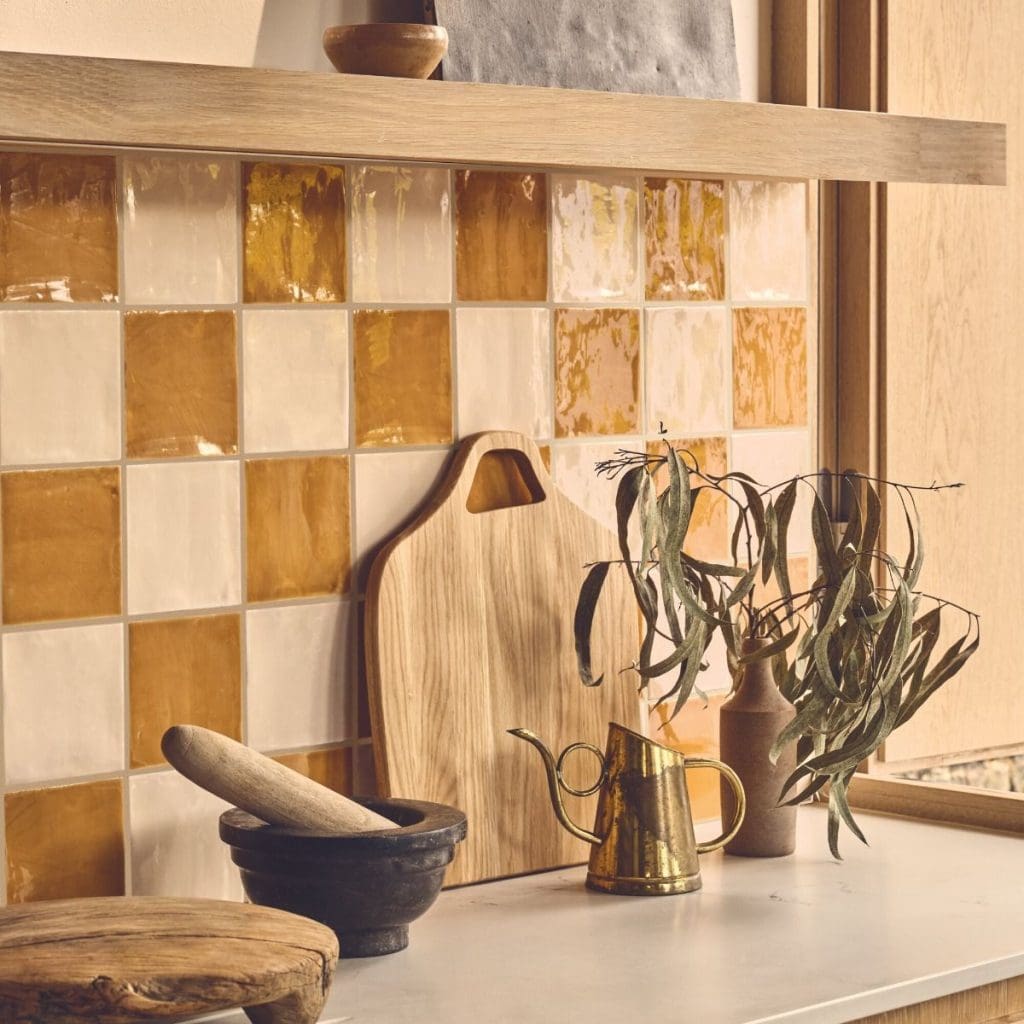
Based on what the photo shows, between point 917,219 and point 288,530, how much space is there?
34.2 inches

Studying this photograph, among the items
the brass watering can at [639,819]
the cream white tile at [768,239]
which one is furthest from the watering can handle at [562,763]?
the cream white tile at [768,239]

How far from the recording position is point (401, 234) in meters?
1.67

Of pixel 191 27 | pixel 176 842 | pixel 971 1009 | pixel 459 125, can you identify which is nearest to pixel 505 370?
pixel 459 125

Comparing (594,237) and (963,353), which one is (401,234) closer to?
(594,237)

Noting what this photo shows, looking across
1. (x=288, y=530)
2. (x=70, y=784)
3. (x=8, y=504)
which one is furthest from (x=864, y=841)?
(x=8, y=504)

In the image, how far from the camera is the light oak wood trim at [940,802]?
1.80 m

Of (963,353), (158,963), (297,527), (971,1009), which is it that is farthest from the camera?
(963,353)

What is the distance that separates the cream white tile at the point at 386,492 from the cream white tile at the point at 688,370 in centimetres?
28

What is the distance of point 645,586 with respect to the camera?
1.69 m

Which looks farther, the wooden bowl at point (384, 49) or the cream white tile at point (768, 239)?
the cream white tile at point (768, 239)

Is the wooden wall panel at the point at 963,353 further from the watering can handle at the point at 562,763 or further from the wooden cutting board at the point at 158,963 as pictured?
the wooden cutting board at the point at 158,963

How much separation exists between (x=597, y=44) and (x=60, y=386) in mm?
626

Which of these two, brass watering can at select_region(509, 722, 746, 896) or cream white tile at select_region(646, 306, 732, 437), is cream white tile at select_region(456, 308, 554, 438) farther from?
brass watering can at select_region(509, 722, 746, 896)

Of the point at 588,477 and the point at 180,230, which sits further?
the point at 588,477
